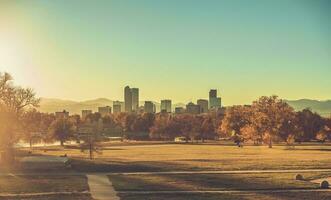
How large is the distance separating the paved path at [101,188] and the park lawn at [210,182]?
0.52 metres

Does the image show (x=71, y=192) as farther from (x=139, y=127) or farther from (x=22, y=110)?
(x=139, y=127)

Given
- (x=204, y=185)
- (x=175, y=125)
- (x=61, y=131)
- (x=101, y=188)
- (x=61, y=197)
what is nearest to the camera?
(x=61, y=197)

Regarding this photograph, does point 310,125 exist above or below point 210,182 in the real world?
above

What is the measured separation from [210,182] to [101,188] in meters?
7.61

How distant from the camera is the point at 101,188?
112 feet

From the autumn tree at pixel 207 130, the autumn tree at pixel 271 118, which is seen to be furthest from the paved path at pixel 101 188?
the autumn tree at pixel 207 130

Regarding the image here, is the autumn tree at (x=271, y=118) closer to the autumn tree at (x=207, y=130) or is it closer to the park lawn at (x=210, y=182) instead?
the autumn tree at (x=207, y=130)

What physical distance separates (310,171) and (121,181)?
15921 mm

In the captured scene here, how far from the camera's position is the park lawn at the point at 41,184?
33491mm

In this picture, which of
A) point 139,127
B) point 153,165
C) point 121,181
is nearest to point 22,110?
point 153,165

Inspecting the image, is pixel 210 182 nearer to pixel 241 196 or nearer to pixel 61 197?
pixel 241 196

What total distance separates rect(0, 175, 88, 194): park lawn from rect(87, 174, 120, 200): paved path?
1.67 ft

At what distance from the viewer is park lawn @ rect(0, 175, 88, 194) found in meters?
33.5

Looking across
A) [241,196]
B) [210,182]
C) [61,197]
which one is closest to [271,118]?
[210,182]
